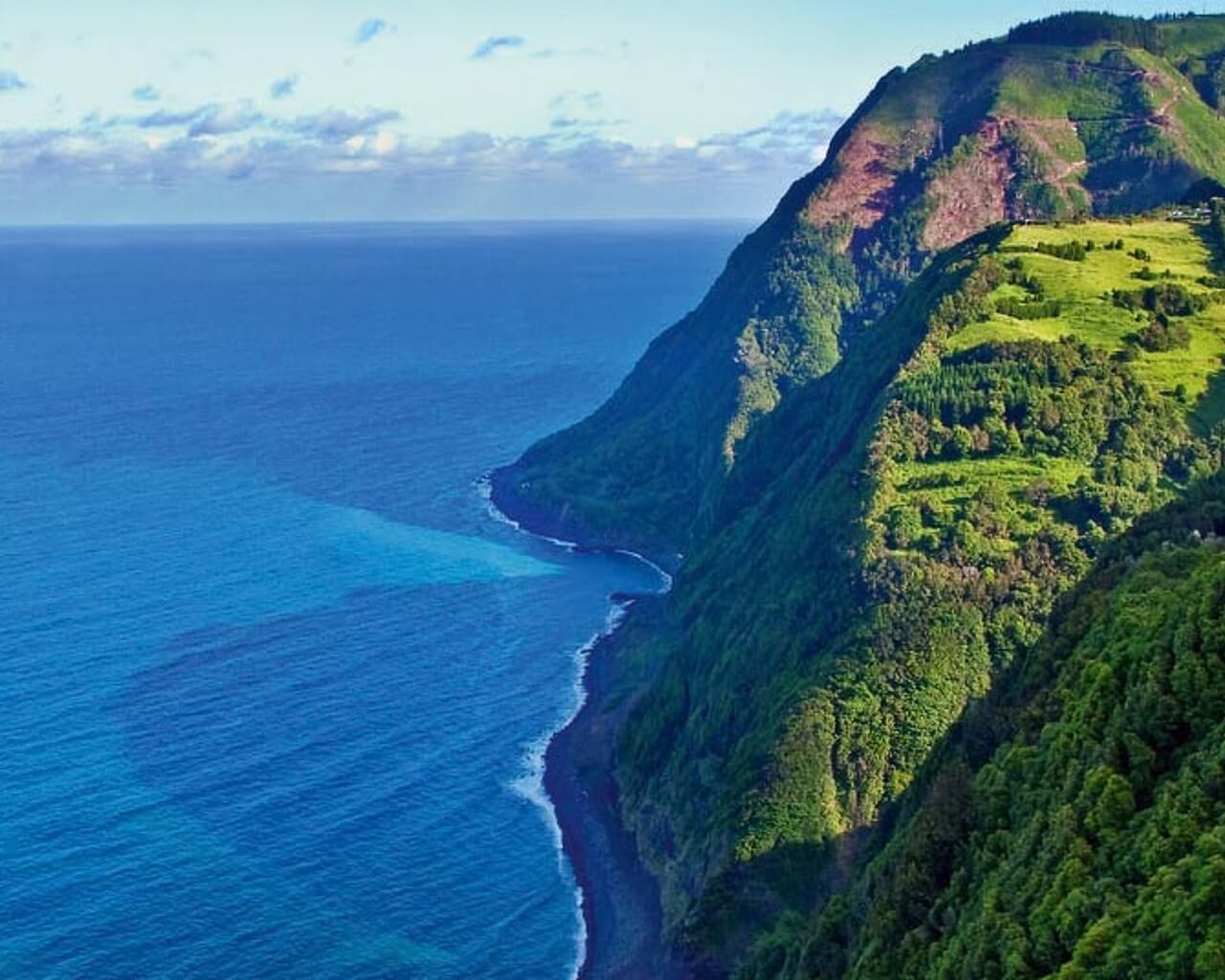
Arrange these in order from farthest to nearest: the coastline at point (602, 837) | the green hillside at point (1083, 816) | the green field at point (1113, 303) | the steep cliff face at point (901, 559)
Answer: the green field at point (1113, 303) → the coastline at point (602, 837) → the steep cliff face at point (901, 559) → the green hillside at point (1083, 816)

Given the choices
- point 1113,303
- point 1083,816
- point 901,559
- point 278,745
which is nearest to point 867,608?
point 901,559

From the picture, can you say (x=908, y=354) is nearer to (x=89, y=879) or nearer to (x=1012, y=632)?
(x=1012, y=632)

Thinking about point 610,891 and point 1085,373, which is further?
point 1085,373

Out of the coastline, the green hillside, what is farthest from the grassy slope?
the green hillside

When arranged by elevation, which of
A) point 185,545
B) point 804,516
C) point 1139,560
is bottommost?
point 185,545

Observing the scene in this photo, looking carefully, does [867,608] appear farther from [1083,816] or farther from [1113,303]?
[1083,816]

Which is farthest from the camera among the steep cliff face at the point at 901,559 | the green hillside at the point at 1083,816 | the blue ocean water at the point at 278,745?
the steep cliff face at the point at 901,559

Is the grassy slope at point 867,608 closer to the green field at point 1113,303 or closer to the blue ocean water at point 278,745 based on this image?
the green field at point 1113,303

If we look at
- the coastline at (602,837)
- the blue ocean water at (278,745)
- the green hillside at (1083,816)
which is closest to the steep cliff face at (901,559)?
the coastline at (602,837)

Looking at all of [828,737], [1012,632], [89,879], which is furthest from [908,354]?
[89,879]

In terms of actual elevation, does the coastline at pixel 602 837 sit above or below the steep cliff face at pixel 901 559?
below
